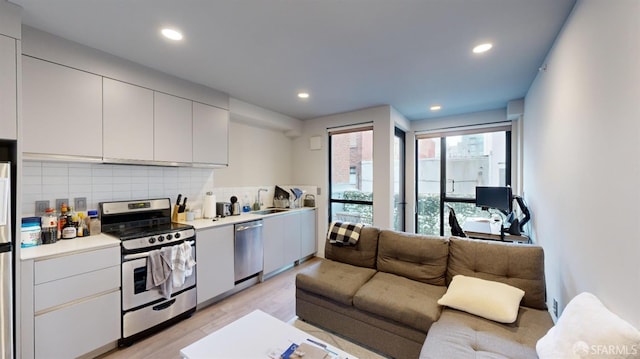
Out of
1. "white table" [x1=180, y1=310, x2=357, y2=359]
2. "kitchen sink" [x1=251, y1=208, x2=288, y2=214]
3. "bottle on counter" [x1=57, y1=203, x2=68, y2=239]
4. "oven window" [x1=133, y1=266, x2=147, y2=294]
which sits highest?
"bottle on counter" [x1=57, y1=203, x2=68, y2=239]

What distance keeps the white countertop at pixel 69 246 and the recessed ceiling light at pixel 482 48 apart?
11.2 ft

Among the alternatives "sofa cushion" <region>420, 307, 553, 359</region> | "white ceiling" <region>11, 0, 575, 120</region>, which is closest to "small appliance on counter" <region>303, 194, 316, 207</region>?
"white ceiling" <region>11, 0, 575, 120</region>

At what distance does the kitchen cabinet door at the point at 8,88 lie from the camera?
1.58 meters

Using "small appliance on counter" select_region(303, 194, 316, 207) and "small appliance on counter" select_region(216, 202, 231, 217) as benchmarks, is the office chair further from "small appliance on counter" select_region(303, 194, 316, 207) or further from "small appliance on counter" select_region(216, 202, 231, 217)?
"small appliance on counter" select_region(216, 202, 231, 217)

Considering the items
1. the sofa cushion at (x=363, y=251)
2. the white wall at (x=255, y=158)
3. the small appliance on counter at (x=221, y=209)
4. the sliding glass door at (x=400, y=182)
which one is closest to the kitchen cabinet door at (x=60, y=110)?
the small appliance on counter at (x=221, y=209)

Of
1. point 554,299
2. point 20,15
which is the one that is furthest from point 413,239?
point 20,15

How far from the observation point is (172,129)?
2.70 m

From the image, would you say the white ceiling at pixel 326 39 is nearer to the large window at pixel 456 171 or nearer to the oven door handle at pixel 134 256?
the large window at pixel 456 171

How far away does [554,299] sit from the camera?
216cm

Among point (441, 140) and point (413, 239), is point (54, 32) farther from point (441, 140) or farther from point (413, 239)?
point (441, 140)

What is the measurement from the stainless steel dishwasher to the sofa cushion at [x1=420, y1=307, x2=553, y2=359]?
226 cm

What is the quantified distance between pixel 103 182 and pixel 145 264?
38.2 inches

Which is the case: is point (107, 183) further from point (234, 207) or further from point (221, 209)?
point (234, 207)

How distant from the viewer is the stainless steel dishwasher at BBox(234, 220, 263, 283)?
10.1 ft
